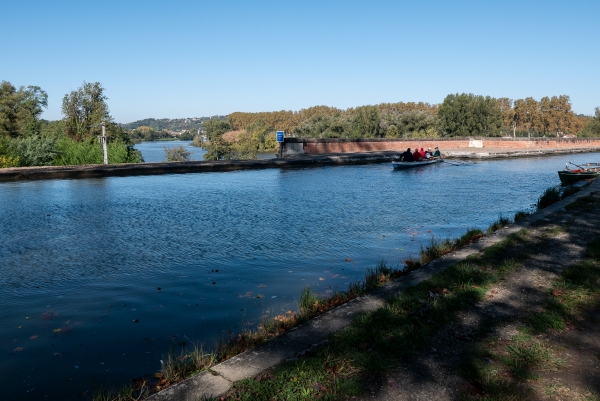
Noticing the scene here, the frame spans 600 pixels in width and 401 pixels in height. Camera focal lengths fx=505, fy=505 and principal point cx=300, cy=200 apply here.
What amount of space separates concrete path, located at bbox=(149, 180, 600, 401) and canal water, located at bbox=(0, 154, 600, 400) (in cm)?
110

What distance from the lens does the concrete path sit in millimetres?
4016

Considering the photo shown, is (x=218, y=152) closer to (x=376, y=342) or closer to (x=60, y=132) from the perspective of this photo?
(x=60, y=132)

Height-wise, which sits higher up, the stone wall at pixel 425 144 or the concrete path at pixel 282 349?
the stone wall at pixel 425 144

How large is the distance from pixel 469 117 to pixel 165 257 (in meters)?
72.6

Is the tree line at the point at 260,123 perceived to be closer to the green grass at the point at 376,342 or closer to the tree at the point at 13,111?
the tree at the point at 13,111

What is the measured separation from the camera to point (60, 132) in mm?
40438

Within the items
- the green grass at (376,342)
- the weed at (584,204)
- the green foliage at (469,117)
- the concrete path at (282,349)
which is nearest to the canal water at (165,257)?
the concrete path at (282,349)

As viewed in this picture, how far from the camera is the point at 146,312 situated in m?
6.77

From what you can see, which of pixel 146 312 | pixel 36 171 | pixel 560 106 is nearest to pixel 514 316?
pixel 146 312

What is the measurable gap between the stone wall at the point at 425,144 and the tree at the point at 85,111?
14867 millimetres

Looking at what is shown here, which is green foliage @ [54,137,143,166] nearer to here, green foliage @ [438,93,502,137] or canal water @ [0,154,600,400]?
canal water @ [0,154,600,400]

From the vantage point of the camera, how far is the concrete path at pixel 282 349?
13.2 feet

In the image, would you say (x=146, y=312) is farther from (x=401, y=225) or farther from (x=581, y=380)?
(x=401, y=225)

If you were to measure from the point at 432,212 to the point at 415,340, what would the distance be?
A: 436 inches
